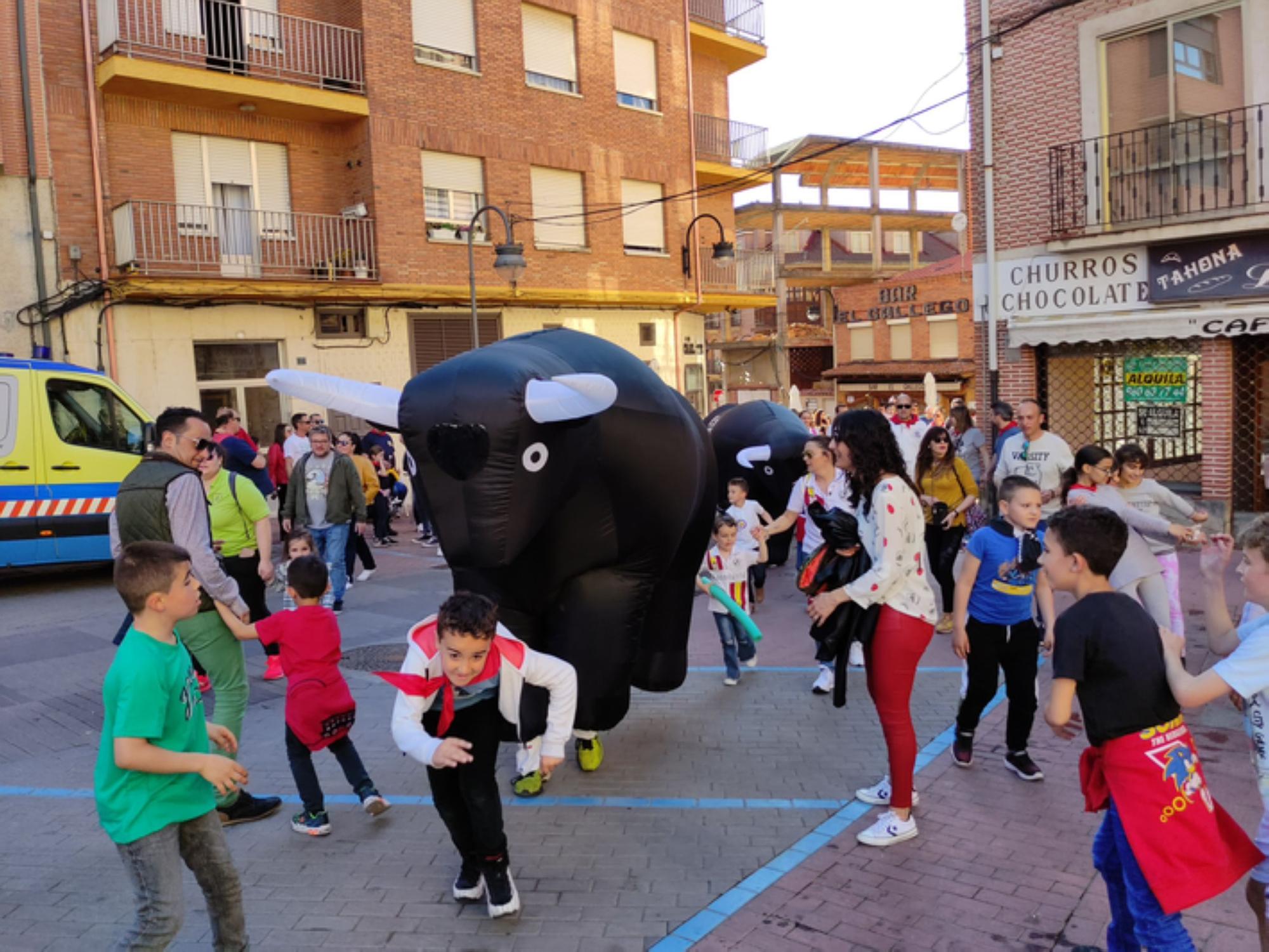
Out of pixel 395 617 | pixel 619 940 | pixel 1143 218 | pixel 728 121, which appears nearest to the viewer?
pixel 619 940

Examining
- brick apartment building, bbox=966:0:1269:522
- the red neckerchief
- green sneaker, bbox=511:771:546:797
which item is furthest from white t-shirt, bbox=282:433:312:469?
the red neckerchief

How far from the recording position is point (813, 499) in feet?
25.0

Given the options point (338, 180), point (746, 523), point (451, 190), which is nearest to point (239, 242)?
point (338, 180)

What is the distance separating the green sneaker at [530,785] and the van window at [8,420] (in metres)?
8.12

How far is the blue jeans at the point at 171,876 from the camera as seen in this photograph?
9.93 ft

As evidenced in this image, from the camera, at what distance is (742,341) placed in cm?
3697

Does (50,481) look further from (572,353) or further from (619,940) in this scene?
(619,940)

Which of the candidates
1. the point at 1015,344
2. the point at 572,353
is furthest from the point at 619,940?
the point at 1015,344

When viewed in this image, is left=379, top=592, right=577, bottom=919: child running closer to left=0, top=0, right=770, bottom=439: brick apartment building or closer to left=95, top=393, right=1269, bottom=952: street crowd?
left=95, top=393, right=1269, bottom=952: street crowd

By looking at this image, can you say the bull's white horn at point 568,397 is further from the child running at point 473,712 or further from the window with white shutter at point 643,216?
the window with white shutter at point 643,216

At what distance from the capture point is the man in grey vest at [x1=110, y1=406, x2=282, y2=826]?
15.5 ft

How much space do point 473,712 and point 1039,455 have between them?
5.68 metres

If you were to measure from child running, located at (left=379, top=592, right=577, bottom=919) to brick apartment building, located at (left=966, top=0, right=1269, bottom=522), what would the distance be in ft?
35.3

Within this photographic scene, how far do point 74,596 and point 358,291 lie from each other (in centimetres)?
774
